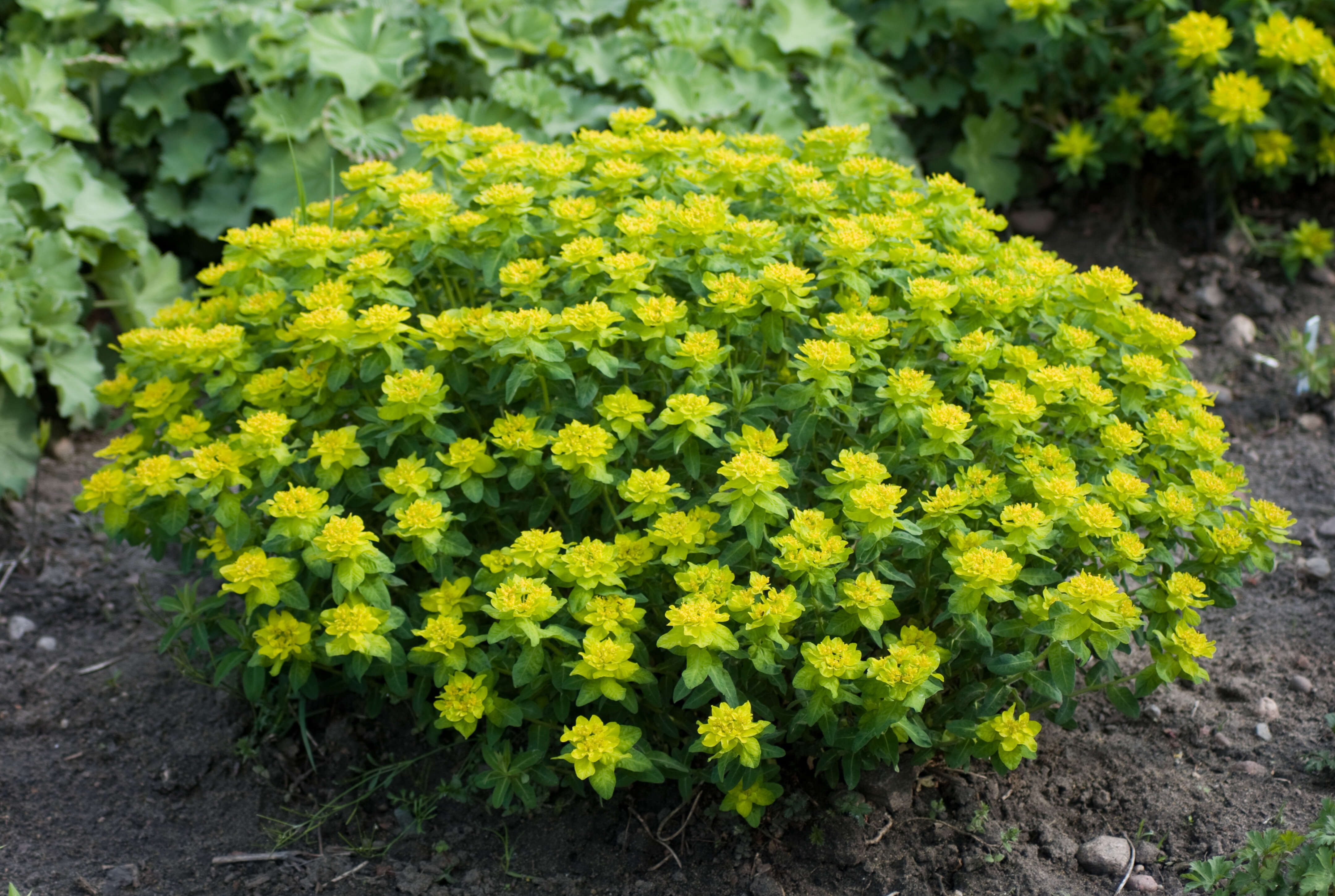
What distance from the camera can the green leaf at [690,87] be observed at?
426 centimetres

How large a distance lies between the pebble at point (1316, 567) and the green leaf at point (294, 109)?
140 inches

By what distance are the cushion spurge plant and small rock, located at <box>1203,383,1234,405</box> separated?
154 cm

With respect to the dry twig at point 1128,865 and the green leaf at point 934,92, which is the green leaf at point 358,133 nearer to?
the green leaf at point 934,92

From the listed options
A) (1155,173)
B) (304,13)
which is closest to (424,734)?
(304,13)

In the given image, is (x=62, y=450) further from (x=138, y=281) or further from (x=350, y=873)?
(x=350, y=873)

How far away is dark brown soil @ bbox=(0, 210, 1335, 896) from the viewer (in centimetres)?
245

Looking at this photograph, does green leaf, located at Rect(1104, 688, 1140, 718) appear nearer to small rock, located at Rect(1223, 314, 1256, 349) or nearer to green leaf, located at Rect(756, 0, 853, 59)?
small rock, located at Rect(1223, 314, 1256, 349)

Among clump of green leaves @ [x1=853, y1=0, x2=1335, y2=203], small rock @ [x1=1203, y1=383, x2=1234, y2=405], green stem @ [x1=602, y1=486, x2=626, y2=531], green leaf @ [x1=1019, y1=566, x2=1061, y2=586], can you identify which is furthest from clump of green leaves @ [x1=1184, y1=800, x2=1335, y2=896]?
clump of green leaves @ [x1=853, y1=0, x2=1335, y2=203]

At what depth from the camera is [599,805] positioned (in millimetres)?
2637

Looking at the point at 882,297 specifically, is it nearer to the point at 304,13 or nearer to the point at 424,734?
the point at 424,734

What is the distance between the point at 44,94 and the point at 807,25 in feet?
9.40

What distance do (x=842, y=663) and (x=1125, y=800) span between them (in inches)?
36.7

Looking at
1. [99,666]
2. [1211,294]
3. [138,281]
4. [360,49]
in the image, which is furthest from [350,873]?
[1211,294]

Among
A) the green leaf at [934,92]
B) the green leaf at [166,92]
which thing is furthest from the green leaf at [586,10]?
the green leaf at [166,92]
